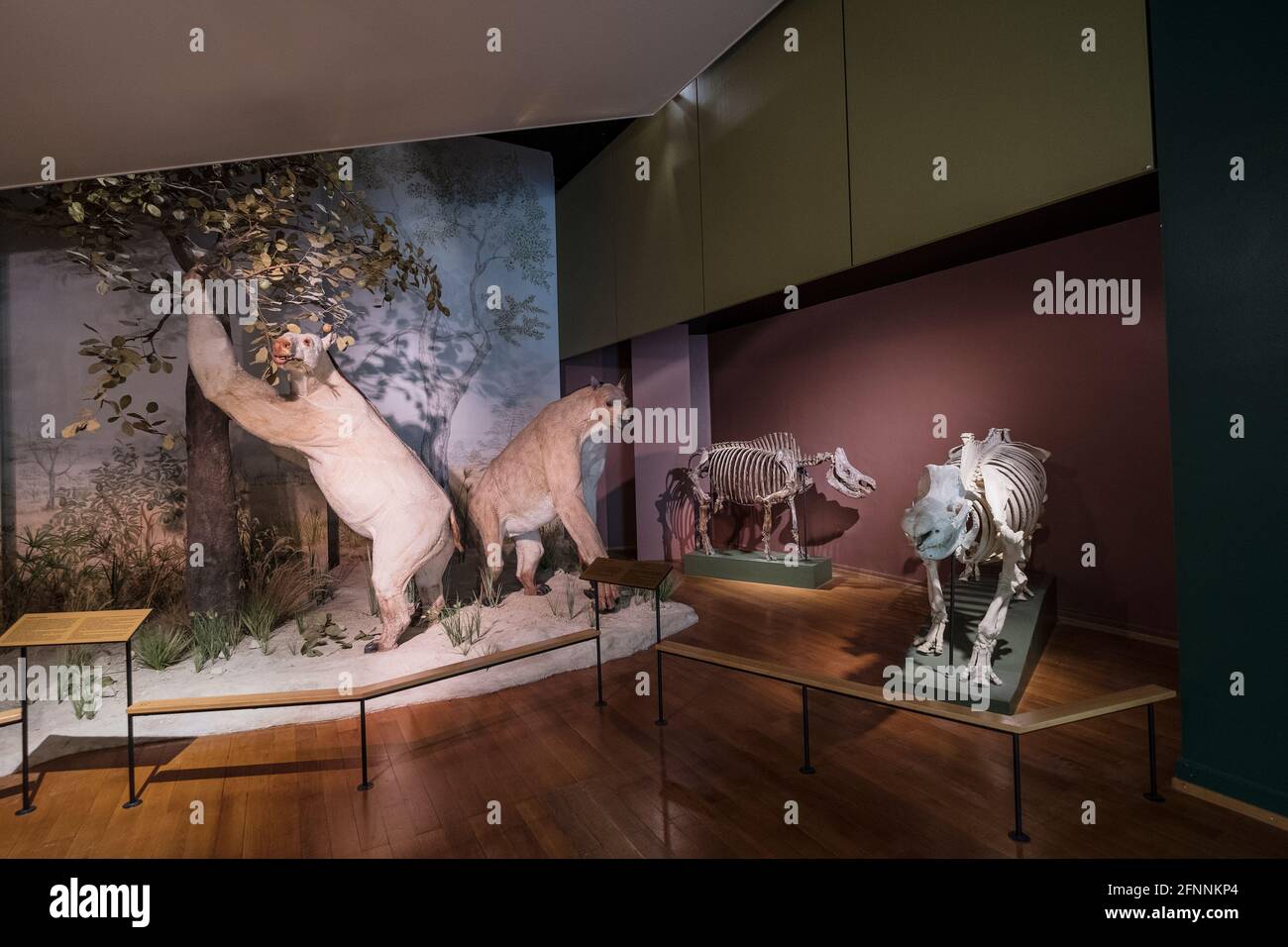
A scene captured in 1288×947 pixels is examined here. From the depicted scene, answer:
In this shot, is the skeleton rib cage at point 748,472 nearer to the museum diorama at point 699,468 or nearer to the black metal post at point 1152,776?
the museum diorama at point 699,468

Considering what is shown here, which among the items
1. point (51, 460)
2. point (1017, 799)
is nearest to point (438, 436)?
point (51, 460)

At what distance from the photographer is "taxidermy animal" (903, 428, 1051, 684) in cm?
255

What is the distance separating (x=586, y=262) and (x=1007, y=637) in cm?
526

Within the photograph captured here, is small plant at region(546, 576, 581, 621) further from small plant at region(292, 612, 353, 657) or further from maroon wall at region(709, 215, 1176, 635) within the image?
maroon wall at region(709, 215, 1176, 635)

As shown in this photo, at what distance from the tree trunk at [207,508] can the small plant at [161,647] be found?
10.7 inches

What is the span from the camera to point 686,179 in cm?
499

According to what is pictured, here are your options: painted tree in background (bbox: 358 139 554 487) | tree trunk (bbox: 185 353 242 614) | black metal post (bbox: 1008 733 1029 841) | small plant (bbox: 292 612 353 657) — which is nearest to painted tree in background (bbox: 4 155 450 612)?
tree trunk (bbox: 185 353 242 614)

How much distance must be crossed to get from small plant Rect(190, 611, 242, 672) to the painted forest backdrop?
25 cm

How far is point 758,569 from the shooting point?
532 cm

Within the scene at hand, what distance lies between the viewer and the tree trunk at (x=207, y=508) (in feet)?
12.2

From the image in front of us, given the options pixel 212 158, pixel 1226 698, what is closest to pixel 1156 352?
pixel 1226 698

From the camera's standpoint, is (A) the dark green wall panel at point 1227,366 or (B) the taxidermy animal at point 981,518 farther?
(B) the taxidermy animal at point 981,518

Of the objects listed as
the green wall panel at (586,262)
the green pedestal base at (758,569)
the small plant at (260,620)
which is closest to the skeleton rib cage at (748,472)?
the green pedestal base at (758,569)

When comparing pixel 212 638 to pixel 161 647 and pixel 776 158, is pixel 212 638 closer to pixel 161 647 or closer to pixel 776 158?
pixel 161 647
